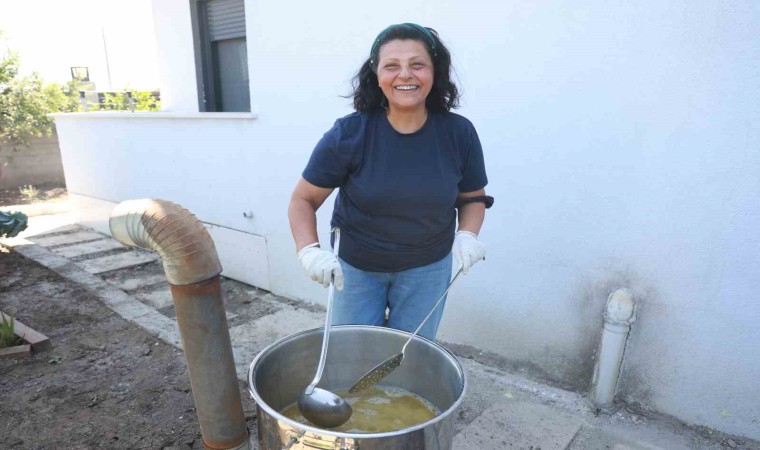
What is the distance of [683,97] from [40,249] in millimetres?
6509

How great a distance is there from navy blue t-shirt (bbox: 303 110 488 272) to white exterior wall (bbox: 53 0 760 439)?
975mm

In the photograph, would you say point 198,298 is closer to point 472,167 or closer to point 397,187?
point 397,187

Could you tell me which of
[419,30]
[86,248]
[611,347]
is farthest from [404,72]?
[86,248]

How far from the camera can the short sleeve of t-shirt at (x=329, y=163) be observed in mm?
1650

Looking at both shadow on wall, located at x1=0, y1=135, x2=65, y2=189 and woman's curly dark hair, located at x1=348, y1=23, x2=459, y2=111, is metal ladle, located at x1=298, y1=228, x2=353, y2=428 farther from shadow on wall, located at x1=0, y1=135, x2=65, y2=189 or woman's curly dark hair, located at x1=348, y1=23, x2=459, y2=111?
shadow on wall, located at x1=0, y1=135, x2=65, y2=189

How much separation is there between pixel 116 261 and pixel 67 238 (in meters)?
1.49

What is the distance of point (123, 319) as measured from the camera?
387cm

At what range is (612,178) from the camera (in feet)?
7.98

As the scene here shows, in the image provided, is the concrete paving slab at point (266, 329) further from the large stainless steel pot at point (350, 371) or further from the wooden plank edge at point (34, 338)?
the large stainless steel pot at point (350, 371)

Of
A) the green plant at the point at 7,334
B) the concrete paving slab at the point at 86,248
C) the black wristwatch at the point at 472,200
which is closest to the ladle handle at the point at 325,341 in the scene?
the black wristwatch at the point at 472,200

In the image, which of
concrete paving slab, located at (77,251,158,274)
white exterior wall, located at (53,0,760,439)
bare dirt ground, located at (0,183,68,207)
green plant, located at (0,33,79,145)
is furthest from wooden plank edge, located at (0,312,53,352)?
green plant, located at (0,33,79,145)

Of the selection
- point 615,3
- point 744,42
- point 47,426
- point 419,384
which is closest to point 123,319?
point 47,426

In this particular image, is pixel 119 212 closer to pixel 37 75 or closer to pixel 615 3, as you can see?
pixel 615 3

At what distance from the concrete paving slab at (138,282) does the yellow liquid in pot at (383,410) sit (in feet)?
11.7
